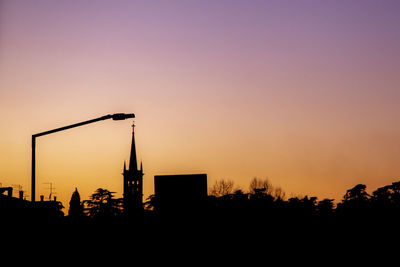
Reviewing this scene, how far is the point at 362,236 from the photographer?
57812mm

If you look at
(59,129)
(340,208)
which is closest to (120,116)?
(59,129)

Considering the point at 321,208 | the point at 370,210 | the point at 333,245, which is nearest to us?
the point at 333,245

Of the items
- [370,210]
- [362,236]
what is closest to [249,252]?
[362,236]

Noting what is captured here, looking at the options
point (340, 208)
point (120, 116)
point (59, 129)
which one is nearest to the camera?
point (59, 129)

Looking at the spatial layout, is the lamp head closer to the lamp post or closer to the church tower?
the lamp post

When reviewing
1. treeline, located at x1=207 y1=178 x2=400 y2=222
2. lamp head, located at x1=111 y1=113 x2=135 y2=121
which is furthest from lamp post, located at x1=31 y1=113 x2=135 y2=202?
treeline, located at x1=207 y1=178 x2=400 y2=222

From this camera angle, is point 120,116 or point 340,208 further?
point 340,208

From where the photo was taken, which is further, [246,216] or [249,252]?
[246,216]

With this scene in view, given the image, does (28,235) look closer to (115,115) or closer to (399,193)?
(115,115)

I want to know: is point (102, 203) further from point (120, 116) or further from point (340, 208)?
point (120, 116)

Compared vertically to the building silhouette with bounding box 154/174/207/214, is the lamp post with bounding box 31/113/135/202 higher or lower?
lower

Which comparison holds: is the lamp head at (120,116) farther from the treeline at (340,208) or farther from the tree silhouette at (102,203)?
the tree silhouette at (102,203)

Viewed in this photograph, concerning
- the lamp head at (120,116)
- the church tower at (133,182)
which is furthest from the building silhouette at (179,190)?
the lamp head at (120,116)

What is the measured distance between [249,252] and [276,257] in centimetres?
319
